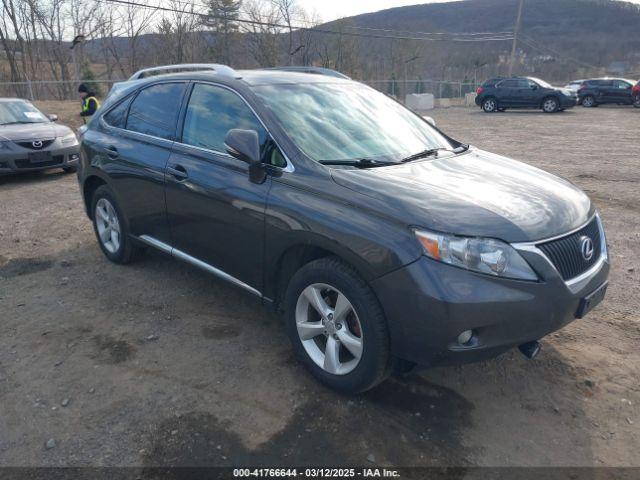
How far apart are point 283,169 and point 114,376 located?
1.70m

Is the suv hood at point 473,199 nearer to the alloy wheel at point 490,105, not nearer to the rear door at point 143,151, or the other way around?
the rear door at point 143,151

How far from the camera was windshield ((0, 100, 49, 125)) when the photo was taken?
32.0 ft

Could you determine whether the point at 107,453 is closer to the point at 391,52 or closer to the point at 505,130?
the point at 505,130

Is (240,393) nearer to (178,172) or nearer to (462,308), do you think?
(462,308)

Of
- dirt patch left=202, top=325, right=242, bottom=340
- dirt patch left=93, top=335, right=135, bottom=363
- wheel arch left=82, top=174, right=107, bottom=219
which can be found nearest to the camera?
dirt patch left=93, top=335, right=135, bottom=363

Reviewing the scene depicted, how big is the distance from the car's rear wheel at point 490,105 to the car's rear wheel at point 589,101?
20.9 ft

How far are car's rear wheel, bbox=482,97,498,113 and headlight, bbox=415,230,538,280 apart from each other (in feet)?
84.5

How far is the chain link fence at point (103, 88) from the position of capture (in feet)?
71.6

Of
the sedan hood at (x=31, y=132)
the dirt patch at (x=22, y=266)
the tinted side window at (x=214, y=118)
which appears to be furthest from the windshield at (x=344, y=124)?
the sedan hood at (x=31, y=132)

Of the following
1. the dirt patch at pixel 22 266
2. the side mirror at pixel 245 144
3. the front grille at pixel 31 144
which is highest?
the side mirror at pixel 245 144

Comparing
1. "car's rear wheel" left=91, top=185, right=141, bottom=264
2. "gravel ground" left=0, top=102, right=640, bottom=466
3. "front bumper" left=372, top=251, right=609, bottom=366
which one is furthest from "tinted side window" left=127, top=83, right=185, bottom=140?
"front bumper" left=372, top=251, right=609, bottom=366

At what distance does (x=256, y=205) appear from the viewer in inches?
129

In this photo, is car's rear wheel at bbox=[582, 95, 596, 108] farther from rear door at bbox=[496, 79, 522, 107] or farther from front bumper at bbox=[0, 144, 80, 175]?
front bumper at bbox=[0, 144, 80, 175]

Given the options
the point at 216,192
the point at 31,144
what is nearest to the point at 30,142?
the point at 31,144
